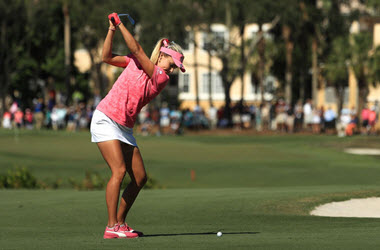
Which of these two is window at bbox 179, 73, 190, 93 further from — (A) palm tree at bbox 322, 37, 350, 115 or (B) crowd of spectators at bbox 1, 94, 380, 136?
(B) crowd of spectators at bbox 1, 94, 380, 136

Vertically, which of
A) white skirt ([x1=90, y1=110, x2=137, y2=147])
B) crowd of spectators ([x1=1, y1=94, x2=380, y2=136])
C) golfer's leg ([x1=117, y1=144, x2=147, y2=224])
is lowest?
crowd of spectators ([x1=1, y1=94, x2=380, y2=136])

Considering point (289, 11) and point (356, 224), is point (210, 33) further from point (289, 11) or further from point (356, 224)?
point (356, 224)

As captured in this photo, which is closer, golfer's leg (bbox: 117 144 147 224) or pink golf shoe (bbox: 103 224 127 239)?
pink golf shoe (bbox: 103 224 127 239)

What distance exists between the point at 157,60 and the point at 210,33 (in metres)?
48.4

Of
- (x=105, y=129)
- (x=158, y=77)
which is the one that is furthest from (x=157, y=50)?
(x=105, y=129)

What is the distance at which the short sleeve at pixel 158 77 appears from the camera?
930cm

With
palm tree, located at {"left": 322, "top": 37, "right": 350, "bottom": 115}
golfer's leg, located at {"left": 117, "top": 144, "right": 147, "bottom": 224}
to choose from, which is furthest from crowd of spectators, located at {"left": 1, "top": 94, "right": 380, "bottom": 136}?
golfer's leg, located at {"left": 117, "top": 144, "right": 147, "bottom": 224}

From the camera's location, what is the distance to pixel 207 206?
535 inches

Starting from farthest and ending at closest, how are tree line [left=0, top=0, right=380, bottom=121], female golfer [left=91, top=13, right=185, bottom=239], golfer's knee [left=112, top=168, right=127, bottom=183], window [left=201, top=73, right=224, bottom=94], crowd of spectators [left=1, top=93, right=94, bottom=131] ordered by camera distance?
window [left=201, top=73, right=224, bottom=94] → tree line [left=0, top=0, right=380, bottom=121] → crowd of spectators [left=1, top=93, right=94, bottom=131] → golfer's knee [left=112, top=168, right=127, bottom=183] → female golfer [left=91, top=13, right=185, bottom=239]

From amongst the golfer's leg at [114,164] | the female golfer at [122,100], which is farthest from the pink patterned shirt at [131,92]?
the golfer's leg at [114,164]

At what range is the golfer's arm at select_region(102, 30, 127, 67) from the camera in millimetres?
9195

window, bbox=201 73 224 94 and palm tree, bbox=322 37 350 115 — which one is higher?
palm tree, bbox=322 37 350 115

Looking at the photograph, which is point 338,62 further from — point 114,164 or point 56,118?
point 114,164

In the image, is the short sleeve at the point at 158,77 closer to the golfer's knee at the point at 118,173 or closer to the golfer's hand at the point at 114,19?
the golfer's hand at the point at 114,19
